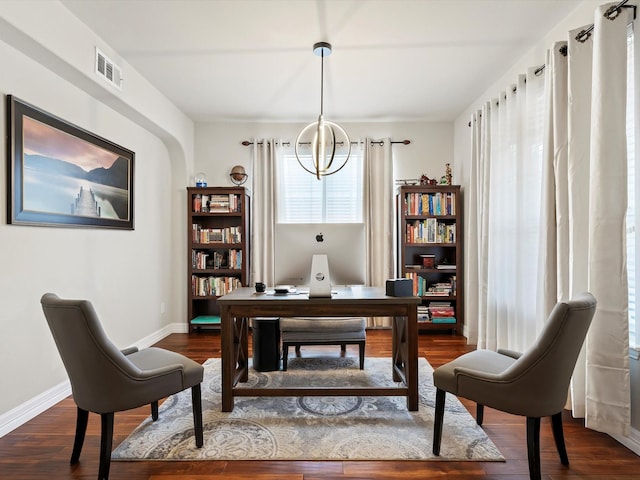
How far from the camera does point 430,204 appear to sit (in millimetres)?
4574

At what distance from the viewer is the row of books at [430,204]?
4.57m

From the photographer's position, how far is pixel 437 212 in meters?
4.57

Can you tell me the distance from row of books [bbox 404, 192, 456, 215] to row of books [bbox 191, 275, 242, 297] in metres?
2.30

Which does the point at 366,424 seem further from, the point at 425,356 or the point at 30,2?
the point at 30,2

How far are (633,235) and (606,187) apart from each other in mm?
329

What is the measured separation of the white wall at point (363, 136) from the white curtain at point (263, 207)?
138 mm

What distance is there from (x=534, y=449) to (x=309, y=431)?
3.88 feet

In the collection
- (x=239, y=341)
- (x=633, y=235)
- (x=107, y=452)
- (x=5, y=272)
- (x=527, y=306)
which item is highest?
(x=633, y=235)

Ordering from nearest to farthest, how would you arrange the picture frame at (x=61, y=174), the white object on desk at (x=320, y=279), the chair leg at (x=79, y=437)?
the chair leg at (x=79, y=437) < the picture frame at (x=61, y=174) < the white object on desk at (x=320, y=279)

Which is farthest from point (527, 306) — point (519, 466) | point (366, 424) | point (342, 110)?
point (342, 110)

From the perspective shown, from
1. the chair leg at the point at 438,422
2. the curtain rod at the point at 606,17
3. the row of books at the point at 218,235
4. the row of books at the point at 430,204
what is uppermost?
the curtain rod at the point at 606,17

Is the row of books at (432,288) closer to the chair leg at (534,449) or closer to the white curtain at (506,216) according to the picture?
the white curtain at (506,216)

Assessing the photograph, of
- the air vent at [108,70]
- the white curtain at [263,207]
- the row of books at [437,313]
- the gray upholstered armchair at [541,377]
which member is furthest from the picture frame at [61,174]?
→ the row of books at [437,313]

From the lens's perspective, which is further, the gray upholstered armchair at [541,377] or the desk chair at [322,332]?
the desk chair at [322,332]
